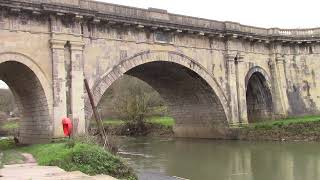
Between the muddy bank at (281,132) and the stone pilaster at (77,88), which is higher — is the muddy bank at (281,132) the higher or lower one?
the lower one

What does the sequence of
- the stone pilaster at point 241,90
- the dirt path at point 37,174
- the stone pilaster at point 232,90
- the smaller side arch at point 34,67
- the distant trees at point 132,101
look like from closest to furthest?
the dirt path at point 37,174, the smaller side arch at point 34,67, the stone pilaster at point 232,90, the stone pilaster at point 241,90, the distant trees at point 132,101

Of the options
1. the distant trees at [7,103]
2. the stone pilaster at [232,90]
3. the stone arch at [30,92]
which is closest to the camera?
the stone arch at [30,92]

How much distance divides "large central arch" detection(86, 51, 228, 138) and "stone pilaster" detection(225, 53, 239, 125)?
449 millimetres

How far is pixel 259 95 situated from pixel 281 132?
21.2 ft

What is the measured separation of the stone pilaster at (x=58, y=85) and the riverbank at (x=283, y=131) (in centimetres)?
1265

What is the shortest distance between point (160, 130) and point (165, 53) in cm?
1477

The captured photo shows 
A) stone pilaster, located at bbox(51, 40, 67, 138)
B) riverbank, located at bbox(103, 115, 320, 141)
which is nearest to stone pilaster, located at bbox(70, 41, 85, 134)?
stone pilaster, located at bbox(51, 40, 67, 138)

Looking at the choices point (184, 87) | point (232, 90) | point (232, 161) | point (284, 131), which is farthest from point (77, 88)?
point (284, 131)

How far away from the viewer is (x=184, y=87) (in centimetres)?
3080

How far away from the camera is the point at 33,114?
70.9 ft

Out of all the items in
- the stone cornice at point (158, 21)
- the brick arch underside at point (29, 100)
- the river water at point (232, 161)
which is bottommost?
the river water at point (232, 161)

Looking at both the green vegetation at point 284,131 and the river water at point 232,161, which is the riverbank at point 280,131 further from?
the river water at point 232,161

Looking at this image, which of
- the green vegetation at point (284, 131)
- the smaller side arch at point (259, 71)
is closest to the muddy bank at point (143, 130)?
the smaller side arch at point (259, 71)

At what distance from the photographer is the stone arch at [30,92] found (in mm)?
19750
